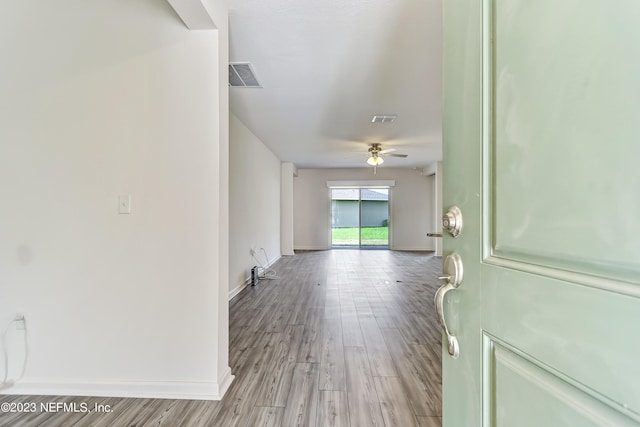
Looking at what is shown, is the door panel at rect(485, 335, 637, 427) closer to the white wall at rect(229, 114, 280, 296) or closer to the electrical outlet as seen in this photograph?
the electrical outlet

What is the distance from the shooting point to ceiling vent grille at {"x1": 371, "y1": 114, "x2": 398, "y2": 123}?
391 cm

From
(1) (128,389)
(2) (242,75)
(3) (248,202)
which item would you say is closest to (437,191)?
(3) (248,202)

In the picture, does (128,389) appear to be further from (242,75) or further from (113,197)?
(242,75)

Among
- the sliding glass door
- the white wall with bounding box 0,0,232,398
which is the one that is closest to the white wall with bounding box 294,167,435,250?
the sliding glass door

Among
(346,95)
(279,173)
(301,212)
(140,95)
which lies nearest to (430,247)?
(301,212)

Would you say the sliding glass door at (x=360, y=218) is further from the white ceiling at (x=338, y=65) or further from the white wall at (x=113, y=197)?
the white wall at (x=113, y=197)

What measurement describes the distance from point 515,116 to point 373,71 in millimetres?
2459

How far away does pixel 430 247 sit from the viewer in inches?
340

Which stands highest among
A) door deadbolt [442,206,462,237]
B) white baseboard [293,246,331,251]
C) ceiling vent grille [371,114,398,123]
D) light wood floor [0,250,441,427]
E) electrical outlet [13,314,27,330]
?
ceiling vent grille [371,114,398,123]

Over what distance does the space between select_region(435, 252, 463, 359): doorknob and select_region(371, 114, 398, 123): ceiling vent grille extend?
3502 mm

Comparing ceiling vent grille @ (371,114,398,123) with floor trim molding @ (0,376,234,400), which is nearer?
floor trim molding @ (0,376,234,400)

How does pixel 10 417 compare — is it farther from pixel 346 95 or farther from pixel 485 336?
pixel 346 95

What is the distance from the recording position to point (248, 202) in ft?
15.7

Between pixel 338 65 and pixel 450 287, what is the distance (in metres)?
2.44
